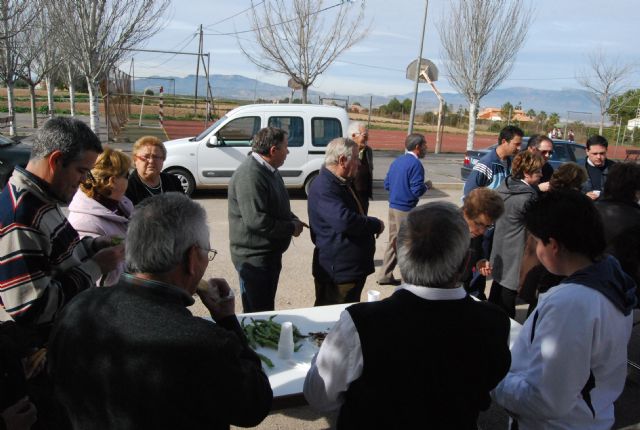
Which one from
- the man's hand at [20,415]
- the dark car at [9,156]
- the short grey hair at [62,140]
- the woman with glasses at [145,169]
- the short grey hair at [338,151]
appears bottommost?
the man's hand at [20,415]

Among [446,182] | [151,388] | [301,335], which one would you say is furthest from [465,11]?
[151,388]

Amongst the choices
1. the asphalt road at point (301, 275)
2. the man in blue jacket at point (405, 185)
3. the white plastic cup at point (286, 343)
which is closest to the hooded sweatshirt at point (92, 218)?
the white plastic cup at point (286, 343)

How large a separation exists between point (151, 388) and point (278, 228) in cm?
243

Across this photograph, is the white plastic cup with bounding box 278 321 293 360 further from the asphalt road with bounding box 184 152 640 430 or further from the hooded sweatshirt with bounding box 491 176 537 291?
the hooded sweatshirt with bounding box 491 176 537 291

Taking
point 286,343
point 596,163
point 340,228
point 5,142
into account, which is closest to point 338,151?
point 340,228

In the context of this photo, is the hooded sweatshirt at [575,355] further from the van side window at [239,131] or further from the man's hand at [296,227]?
the van side window at [239,131]

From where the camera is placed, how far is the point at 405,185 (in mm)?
5824

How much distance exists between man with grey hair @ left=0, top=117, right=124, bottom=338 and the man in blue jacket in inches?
156

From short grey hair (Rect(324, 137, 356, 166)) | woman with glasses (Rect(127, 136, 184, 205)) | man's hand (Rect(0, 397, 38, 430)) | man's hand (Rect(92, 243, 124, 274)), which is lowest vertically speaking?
man's hand (Rect(0, 397, 38, 430))

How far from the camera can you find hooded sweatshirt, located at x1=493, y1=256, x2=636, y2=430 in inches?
71.7

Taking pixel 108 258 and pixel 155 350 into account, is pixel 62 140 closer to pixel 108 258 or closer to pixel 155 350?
pixel 108 258

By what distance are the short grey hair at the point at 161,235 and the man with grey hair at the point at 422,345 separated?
0.56 m

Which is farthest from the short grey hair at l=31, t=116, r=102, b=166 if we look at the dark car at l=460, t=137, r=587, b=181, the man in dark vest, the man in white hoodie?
the dark car at l=460, t=137, r=587, b=181

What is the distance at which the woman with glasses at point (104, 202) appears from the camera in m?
3.02
